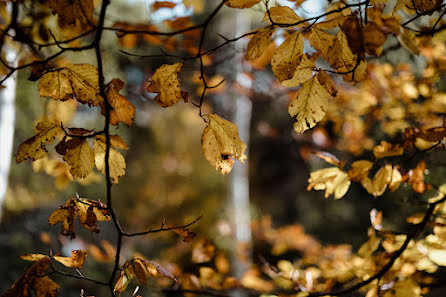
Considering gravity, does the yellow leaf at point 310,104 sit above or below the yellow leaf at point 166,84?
below

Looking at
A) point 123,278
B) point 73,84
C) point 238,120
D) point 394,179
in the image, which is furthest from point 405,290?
point 238,120

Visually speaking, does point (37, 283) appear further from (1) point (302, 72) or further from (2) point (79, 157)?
(1) point (302, 72)

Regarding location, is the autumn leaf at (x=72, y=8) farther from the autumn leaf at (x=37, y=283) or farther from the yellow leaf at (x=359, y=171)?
the yellow leaf at (x=359, y=171)

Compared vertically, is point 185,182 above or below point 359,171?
below

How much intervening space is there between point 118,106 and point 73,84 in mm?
95

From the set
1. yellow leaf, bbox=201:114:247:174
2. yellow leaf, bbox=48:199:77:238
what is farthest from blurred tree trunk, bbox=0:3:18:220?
yellow leaf, bbox=201:114:247:174

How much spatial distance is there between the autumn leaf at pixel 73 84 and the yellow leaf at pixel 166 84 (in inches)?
4.5

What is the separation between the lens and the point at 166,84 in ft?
1.94

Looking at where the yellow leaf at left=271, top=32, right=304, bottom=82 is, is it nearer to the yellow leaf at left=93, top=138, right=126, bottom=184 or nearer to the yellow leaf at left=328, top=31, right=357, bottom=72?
the yellow leaf at left=328, top=31, right=357, bottom=72

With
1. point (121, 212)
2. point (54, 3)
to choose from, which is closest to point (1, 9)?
point (54, 3)

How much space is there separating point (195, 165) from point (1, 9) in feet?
20.8

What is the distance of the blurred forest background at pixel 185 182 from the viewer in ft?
9.95

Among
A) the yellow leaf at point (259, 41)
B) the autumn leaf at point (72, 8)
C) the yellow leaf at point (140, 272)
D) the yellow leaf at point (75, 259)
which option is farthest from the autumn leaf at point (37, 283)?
the yellow leaf at point (259, 41)

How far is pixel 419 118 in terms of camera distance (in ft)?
6.54
